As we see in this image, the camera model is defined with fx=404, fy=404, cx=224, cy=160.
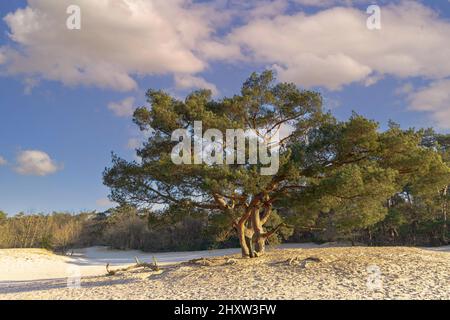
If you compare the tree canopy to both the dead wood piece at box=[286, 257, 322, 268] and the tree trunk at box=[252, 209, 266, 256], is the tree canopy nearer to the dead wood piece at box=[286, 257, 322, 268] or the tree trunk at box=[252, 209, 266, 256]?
the tree trunk at box=[252, 209, 266, 256]

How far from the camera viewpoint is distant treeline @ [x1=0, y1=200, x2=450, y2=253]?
97.6 feet

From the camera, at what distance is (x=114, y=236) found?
42125mm

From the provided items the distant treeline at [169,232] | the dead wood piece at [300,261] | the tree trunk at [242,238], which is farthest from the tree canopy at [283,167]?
the distant treeline at [169,232]

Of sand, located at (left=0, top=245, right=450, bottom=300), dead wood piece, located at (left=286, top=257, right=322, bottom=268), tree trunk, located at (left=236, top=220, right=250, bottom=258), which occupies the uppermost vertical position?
tree trunk, located at (left=236, top=220, right=250, bottom=258)

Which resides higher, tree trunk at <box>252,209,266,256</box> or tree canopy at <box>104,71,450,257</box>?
tree canopy at <box>104,71,450,257</box>

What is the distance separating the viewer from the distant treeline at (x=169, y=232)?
97.6 ft

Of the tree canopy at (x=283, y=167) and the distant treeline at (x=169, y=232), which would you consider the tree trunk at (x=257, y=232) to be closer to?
the tree canopy at (x=283, y=167)

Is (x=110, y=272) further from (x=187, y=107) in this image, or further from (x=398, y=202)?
(x=398, y=202)

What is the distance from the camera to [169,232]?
41.5 m

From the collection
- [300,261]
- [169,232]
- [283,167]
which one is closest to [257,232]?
[300,261]

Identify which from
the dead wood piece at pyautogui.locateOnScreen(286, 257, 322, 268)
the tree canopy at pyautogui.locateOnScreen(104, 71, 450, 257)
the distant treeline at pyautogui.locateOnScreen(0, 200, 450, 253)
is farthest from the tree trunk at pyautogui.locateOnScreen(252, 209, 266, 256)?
the distant treeline at pyautogui.locateOnScreen(0, 200, 450, 253)

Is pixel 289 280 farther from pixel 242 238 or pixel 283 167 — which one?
pixel 242 238

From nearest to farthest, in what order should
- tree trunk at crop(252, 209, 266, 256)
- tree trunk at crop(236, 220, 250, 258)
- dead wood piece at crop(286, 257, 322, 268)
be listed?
1. dead wood piece at crop(286, 257, 322, 268)
2. tree trunk at crop(236, 220, 250, 258)
3. tree trunk at crop(252, 209, 266, 256)
